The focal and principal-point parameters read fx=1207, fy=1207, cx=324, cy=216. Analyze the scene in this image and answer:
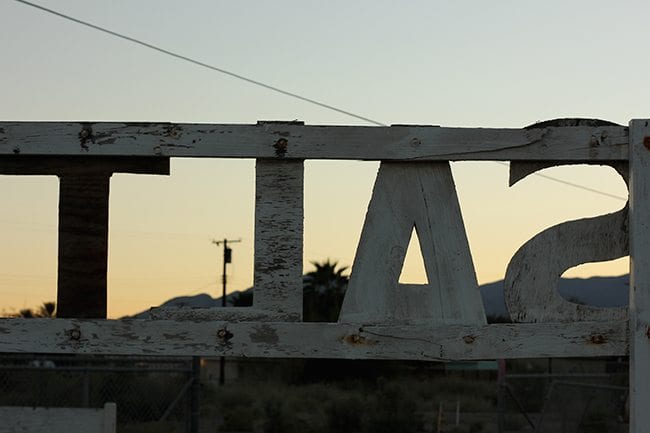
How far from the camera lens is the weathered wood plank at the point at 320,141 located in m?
4.04

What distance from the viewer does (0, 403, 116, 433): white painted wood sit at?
4223mm

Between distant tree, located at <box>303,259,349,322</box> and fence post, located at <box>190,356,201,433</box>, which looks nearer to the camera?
fence post, located at <box>190,356,201,433</box>

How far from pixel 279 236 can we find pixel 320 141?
35 centimetres

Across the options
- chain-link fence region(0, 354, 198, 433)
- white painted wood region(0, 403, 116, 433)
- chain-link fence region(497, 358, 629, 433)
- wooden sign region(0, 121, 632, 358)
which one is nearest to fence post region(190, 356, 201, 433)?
chain-link fence region(0, 354, 198, 433)

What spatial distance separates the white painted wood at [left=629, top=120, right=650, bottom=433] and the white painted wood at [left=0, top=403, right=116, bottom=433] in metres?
1.80

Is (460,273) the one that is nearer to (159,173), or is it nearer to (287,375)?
(159,173)

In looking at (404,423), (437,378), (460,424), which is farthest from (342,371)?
(404,423)

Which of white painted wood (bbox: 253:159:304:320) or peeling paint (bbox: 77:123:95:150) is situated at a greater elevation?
peeling paint (bbox: 77:123:95:150)

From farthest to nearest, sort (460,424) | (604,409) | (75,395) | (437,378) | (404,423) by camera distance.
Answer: (437,378), (460,424), (404,423), (604,409), (75,395)

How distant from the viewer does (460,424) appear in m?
25.3

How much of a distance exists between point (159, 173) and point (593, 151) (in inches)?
58.4

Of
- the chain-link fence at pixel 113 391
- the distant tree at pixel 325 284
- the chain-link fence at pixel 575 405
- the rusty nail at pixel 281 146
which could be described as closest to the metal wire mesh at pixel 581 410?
the chain-link fence at pixel 575 405

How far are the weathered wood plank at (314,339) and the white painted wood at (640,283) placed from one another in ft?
0.20

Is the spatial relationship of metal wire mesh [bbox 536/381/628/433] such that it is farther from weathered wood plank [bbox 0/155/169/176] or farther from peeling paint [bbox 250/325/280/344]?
weathered wood plank [bbox 0/155/169/176]
